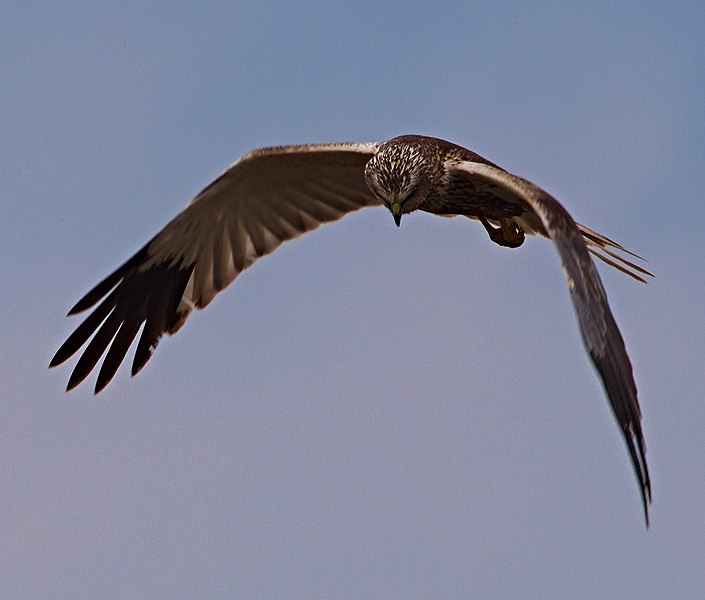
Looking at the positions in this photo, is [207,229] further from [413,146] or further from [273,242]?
[413,146]

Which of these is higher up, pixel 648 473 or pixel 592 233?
pixel 592 233

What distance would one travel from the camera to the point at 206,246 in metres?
→ 11.7

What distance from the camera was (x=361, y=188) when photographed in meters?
11.4

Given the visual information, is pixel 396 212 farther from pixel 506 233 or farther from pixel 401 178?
pixel 506 233

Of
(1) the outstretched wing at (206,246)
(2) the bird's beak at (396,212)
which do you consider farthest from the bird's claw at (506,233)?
(1) the outstretched wing at (206,246)

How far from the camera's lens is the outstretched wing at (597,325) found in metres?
7.73

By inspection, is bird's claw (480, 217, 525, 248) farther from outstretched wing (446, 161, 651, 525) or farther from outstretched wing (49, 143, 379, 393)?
outstretched wing (446, 161, 651, 525)

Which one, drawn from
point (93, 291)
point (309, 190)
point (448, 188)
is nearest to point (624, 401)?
point (448, 188)

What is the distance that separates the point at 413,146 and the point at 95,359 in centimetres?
308

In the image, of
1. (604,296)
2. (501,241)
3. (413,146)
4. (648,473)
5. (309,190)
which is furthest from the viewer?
(309,190)

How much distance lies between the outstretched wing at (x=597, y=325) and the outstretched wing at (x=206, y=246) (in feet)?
9.02

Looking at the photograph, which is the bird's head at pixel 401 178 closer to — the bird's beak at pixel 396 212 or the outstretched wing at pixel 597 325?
the bird's beak at pixel 396 212

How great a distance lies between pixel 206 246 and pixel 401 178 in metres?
2.37

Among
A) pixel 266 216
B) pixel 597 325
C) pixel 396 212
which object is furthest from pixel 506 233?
pixel 597 325
